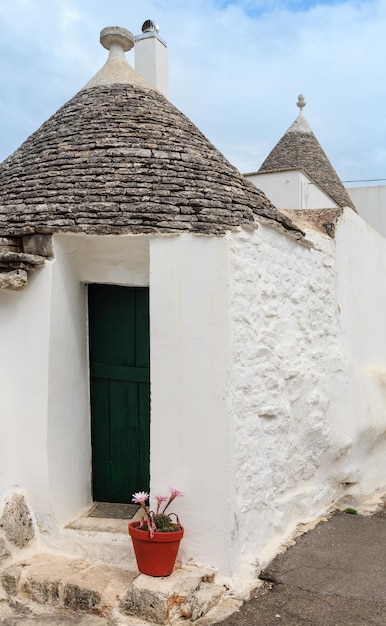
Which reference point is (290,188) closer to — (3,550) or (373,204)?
(373,204)

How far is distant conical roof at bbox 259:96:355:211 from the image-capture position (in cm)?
1187

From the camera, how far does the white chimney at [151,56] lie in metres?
7.18

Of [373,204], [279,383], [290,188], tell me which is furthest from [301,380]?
[373,204]

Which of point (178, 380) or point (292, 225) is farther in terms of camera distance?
point (292, 225)

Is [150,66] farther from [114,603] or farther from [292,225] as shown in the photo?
[114,603]

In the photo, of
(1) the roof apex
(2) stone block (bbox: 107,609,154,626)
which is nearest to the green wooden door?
(2) stone block (bbox: 107,609,154,626)

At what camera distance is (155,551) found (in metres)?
3.56

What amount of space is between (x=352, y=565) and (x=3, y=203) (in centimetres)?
406

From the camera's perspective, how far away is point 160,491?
3.98m

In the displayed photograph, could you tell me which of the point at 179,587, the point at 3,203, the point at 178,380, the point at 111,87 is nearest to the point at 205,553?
the point at 179,587

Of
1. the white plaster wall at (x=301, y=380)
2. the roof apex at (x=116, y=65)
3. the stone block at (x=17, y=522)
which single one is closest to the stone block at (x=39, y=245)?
the white plaster wall at (x=301, y=380)

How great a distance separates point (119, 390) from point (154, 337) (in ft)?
2.77

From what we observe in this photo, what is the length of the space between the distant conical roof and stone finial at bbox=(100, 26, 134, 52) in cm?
648

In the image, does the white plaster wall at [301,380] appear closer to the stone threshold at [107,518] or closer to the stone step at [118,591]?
the stone step at [118,591]
